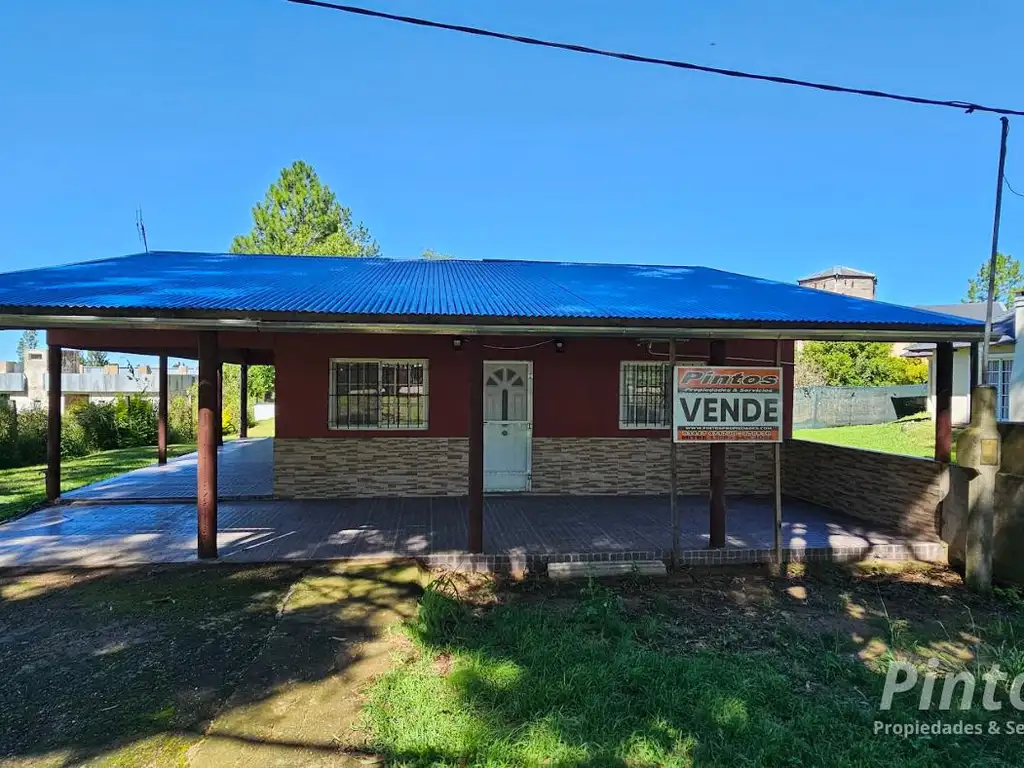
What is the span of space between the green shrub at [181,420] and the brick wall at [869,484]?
56.6 ft

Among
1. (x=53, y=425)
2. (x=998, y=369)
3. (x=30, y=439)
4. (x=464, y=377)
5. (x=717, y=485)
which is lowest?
(x=30, y=439)

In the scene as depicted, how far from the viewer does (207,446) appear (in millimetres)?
5352

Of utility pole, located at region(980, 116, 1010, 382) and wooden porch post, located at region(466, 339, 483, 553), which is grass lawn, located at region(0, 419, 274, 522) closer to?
wooden porch post, located at region(466, 339, 483, 553)

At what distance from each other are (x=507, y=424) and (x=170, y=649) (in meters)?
5.34

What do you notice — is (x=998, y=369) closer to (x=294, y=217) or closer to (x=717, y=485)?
(x=717, y=485)

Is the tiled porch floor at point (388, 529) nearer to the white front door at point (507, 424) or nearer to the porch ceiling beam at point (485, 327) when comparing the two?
the white front door at point (507, 424)

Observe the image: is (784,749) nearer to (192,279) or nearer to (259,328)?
(259,328)

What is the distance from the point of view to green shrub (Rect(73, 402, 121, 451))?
591 inches

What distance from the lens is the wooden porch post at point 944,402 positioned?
244 inches

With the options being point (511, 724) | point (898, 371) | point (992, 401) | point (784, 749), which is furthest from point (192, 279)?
point (898, 371)

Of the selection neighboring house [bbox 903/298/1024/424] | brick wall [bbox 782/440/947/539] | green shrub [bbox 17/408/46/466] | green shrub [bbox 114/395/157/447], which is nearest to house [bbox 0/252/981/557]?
brick wall [bbox 782/440/947/539]

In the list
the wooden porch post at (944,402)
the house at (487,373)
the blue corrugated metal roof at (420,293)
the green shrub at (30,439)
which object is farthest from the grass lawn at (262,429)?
the wooden porch post at (944,402)

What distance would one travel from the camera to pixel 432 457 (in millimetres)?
8305

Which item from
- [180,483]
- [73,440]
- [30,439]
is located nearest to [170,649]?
[180,483]
